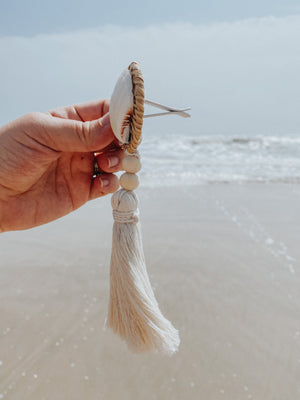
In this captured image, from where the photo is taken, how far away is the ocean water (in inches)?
223

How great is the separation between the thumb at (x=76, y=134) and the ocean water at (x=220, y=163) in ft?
12.2

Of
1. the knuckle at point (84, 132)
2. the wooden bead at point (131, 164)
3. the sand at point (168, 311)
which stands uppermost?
the knuckle at point (84, 132)

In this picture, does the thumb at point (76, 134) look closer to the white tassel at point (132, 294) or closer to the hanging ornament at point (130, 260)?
the hanging ornament at point (130, 260)

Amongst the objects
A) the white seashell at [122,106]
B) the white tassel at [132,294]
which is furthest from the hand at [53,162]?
the white tassel at [132,294]

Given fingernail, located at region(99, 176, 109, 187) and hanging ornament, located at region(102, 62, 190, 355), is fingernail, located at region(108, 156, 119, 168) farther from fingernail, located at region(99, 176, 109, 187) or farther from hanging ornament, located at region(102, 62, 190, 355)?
hanging ornament, located at region(102, 62, 190, 355)

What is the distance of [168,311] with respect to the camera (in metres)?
1.92

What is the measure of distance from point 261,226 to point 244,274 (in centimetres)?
100

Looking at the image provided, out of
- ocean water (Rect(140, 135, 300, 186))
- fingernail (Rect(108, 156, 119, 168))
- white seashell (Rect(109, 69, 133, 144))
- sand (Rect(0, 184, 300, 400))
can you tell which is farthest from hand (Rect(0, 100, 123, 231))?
ocean water (Rect(140, 135, 300, 186))

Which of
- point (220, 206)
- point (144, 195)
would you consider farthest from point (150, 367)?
point (144, 195)

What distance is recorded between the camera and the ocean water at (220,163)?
5656 mm

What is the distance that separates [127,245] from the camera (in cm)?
117

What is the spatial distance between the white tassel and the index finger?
2.18 ft

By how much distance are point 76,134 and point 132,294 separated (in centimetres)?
65

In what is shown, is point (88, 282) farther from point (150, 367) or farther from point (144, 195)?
point (144, 195)
